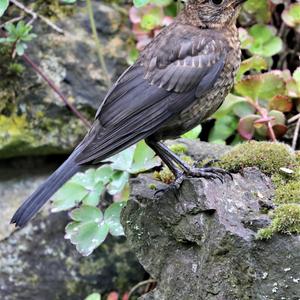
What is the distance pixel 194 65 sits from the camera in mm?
3383

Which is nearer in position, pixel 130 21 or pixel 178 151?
pixel 178 151

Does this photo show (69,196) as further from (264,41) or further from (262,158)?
(264,41)

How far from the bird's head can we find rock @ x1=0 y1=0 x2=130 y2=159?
1207mm

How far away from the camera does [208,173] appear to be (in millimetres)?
3252

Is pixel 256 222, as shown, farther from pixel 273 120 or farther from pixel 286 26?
pixel 286 26

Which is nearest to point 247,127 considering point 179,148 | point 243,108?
point 243,108

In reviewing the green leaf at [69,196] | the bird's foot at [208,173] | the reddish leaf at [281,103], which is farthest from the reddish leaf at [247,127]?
the green leaf at [69,196]

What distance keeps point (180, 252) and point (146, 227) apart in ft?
0.79

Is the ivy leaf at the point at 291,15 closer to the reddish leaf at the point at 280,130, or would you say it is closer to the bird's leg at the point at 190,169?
the reddish leaf at the point at 280,130

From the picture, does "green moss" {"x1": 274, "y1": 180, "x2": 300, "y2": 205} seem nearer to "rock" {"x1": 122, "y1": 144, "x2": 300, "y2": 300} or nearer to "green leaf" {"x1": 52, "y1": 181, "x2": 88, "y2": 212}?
"rock" {"x1": 122, "y1": 144, "x2": 300, "y2": 300}

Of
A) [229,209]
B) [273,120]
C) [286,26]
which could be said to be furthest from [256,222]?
[286,26]

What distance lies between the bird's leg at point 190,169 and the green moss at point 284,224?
1.53 feet

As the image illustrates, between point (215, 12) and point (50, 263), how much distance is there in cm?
194

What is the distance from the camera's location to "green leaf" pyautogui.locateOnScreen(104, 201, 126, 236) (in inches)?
143
